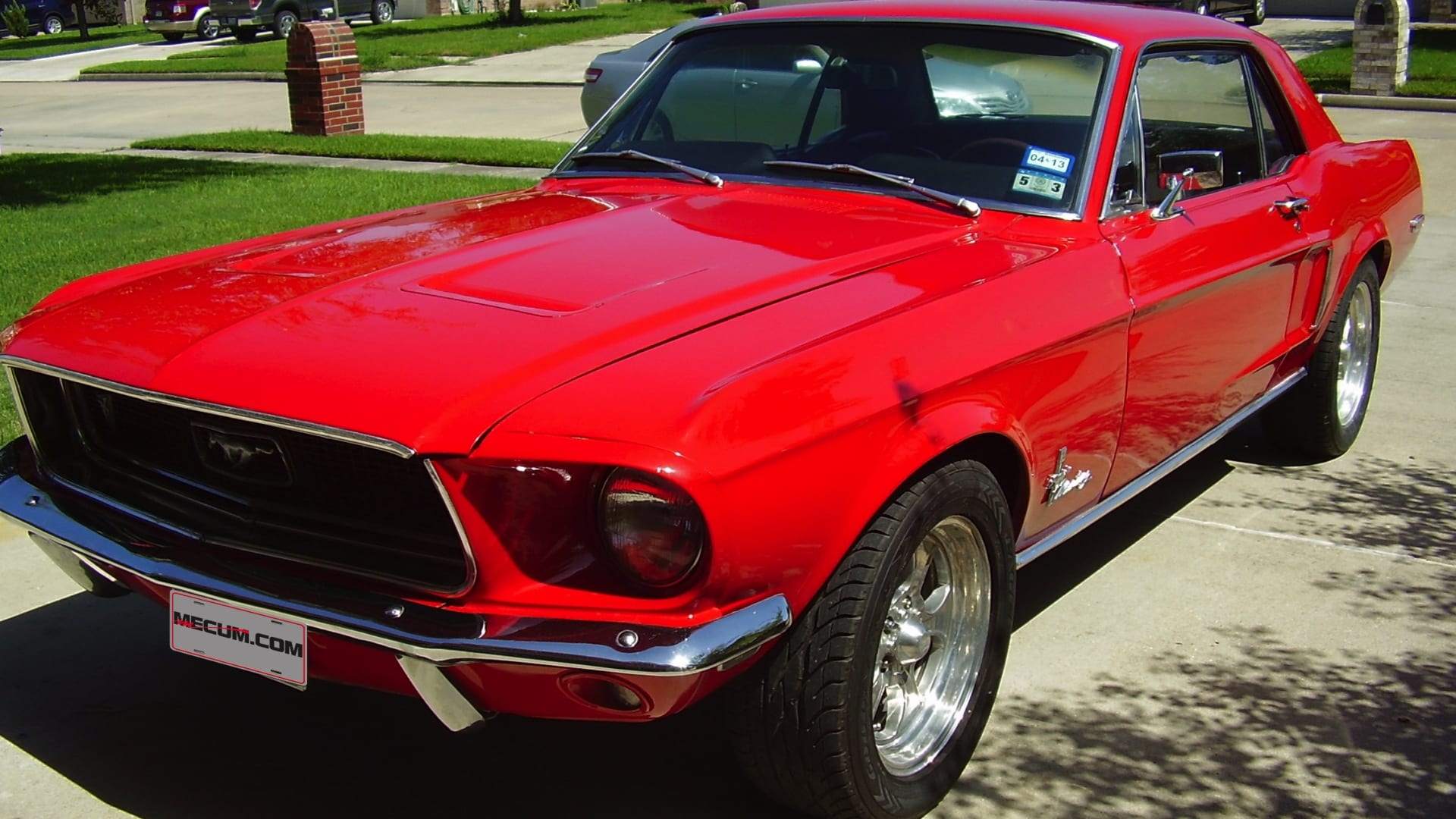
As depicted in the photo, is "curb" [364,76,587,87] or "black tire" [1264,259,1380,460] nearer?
"black tire" [1264,259,1380,460]

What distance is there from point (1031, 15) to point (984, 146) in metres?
0.51

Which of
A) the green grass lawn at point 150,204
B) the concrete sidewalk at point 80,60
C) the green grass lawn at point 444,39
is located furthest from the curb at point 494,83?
the green grass lawn at point 150,204

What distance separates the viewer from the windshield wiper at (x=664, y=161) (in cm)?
418

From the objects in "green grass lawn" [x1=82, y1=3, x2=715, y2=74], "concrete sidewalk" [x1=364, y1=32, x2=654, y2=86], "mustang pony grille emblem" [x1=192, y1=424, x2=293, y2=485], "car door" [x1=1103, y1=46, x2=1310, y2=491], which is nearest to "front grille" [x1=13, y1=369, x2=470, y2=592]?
"mustang pony grille emblem" [x1=192, y1=424, x2=293, y2=485]

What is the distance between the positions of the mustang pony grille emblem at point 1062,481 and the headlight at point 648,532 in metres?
1.22

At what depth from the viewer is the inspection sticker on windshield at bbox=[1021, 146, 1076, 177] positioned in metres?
3.91

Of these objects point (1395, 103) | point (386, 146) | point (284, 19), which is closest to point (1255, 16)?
point (1395, 103)

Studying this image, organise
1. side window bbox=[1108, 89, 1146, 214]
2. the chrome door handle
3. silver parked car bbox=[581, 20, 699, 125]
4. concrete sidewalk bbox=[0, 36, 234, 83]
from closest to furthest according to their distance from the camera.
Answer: side window bbox=[1108, 89, 1146, 214] < the chrome door handle < silver parked car bbox=[581, 20, 699, 125] < concrete sidewalk bbox=[0, 36, 234, 83]

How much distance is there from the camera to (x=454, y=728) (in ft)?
8.96

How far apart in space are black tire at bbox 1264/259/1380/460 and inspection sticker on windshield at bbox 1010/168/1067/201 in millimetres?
1651

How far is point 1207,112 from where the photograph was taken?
4.95 meters

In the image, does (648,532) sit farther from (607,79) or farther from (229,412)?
(607,79)

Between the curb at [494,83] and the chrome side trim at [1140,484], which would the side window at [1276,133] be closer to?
the chrome side trim at [1140,484]

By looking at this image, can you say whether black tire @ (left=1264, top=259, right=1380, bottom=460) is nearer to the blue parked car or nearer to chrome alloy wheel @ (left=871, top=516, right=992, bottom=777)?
chrome alloy wheel @ (left=871, top=516, right=992, bottom=777)
